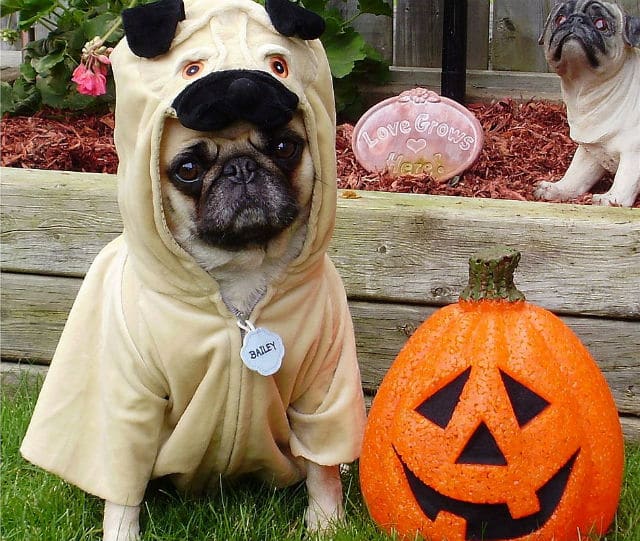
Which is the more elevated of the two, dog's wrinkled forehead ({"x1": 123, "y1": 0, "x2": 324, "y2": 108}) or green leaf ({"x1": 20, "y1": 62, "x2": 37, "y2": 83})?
dog's wrinkled forehead ({"x1": 123, "y1": 0, "x2": 324, "y2": 108})

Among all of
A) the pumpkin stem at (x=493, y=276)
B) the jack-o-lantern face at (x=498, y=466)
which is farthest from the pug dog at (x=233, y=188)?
the jack-o-lantern face at (x=498, y=466)

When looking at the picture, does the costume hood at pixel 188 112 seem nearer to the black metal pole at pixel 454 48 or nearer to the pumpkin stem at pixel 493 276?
the pumpkin stem at pixel 493 276

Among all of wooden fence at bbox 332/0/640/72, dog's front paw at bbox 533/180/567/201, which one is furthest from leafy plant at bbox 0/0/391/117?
dog's front paw at bbox 533/180/567/201

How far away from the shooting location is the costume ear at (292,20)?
1.79m

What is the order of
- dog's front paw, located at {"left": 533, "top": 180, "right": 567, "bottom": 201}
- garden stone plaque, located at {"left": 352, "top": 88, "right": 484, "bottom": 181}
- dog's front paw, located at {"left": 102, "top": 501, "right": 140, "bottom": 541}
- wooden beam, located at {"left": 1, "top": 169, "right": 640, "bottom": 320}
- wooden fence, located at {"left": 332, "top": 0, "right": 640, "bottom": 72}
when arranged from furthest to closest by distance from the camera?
wooden fence, located at {"left": 332, "top": 0, "right": 640, "bottom": 72}, garden stone plaque, located at {"left": 352, "top": 88, "right": 484, "bottom": 181}, dog's front paw, located at {"left": 533, "top": 180, "right": 567, "bottom": 201}, wooden beam, located at {"left": 1, "top": 169, "right": 640, "bottom": 320}, dog's front paw, located at {"left": 102, "top": 501, "right": 140, "bottom": 541}

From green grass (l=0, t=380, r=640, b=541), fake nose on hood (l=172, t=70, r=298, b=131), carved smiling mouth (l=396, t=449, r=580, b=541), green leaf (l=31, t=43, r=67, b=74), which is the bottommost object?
green grass (l=0, t=380, r=640, b=541)

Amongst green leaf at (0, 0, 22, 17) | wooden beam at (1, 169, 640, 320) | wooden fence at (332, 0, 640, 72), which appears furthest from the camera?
wooden fence at (332, 0, 640, 72)

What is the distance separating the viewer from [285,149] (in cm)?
183

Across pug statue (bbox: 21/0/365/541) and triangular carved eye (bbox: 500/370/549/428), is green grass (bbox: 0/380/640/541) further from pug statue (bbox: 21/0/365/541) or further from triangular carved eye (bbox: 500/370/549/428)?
triangular carved eye (bbox: 500/370/549/428)

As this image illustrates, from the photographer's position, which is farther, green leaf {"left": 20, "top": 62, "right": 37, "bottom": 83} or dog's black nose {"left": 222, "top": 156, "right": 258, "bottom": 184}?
green leaf {"left": 20, "top": 62, "right": 37, "bottom": 83}

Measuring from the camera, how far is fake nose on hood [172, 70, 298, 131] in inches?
65.5

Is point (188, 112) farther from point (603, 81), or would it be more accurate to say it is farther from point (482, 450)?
point (603, 81)

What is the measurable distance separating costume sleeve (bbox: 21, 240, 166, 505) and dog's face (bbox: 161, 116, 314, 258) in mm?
310

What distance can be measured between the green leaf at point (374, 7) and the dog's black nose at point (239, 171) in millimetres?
2067
